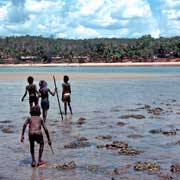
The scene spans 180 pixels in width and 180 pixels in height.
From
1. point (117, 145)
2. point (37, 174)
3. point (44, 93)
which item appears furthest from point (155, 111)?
point (37, 174)

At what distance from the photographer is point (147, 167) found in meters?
12.2

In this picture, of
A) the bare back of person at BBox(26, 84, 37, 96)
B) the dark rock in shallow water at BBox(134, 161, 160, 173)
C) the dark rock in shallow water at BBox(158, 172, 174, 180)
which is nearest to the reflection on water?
the dark rock in shallow water at BBox(134, 161, 160, 173)

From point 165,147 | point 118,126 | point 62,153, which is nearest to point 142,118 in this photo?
point 118,126

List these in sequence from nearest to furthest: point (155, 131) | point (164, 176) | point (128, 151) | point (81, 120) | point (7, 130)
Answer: point (164, 176) → point (128, 151) → point (155, 131) → point (7, 130) → point (81, 120)

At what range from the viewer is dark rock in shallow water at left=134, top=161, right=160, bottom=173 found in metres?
12.0

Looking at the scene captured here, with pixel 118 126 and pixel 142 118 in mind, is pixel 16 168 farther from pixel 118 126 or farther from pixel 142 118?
pixel 142 118

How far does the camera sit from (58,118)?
2236 cm

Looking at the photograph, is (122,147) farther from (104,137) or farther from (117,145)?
(104,137)

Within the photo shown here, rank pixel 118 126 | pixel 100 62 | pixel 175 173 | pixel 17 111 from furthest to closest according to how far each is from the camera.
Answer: pixel 100 62, pixel 17 111, pixel 118 126, pixel 175 173

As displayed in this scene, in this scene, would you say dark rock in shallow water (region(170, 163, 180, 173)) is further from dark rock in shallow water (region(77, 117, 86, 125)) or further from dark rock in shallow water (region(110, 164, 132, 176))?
dark rock in shallow water (region(77, 117, 86, 125))

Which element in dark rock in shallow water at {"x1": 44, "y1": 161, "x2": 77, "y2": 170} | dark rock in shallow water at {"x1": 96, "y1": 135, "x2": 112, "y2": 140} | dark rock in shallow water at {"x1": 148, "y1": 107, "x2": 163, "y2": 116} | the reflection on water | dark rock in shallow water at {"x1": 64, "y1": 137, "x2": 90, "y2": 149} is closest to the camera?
the reflection on water

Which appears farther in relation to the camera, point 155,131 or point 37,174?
point 155,131

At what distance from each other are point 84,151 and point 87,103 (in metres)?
15.1

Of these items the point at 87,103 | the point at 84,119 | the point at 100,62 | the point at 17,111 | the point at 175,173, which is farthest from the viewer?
the point at 100,62
